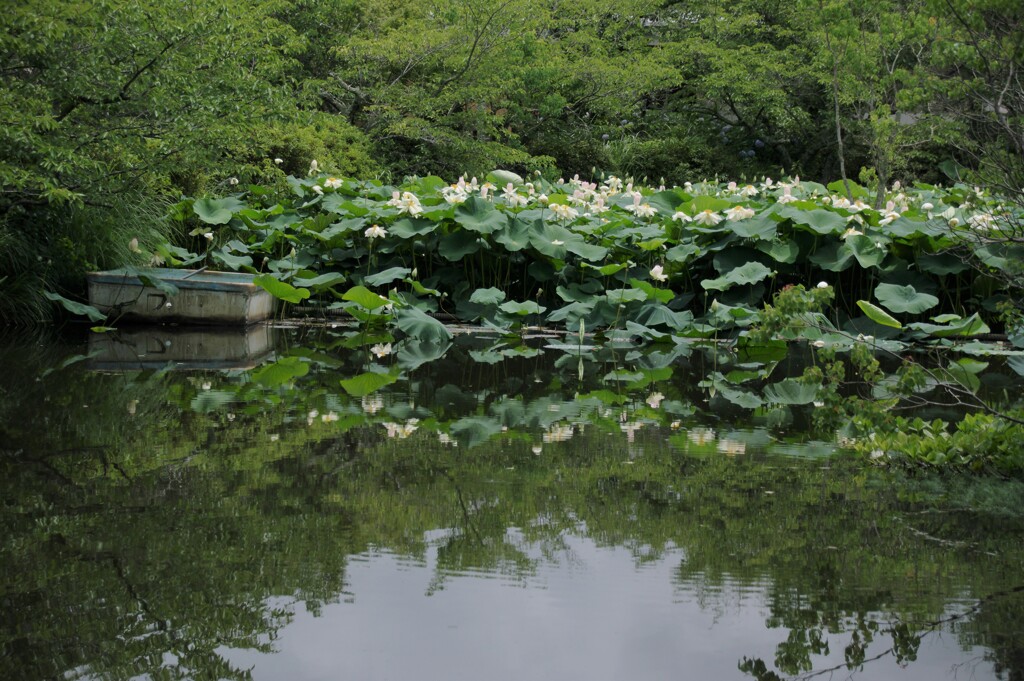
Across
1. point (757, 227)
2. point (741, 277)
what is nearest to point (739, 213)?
point (757, 227)

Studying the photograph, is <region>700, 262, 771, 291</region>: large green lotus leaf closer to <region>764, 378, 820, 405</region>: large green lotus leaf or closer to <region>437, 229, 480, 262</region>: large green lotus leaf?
<region>437, 229, 480, 262</region>: large green lotus leaf

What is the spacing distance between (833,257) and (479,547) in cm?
602

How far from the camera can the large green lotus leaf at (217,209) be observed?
924 centimetres

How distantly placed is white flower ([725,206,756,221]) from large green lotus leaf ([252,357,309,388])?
353cm

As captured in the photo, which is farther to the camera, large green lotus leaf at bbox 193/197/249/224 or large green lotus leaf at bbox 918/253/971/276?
large green lotus leaf at bbox 193/197/249/224

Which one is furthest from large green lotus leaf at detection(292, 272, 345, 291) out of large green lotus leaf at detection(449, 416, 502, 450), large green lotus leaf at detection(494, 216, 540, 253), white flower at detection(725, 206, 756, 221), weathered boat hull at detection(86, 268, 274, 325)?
large green lotus leaf at detection(449, 416, 502, 450)

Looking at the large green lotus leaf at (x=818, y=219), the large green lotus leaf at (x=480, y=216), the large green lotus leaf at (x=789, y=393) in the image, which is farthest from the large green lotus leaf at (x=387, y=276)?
the large green lotus leaf at (x=789, y=393)

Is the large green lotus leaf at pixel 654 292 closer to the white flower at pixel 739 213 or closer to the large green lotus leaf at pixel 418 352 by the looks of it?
the white flower at pixel 739 213

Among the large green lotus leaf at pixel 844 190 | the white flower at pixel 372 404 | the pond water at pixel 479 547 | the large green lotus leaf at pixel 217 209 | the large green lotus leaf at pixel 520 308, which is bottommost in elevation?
the large green lotus leaf at pixel 844 190

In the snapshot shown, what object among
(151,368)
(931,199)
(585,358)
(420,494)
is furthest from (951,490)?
(931,199)

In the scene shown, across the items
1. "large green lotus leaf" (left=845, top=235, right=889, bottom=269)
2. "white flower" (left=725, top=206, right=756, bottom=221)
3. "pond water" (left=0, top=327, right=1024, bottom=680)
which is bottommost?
"large green lotus leaf" (left=845, top=235, right=889, bottom=269)

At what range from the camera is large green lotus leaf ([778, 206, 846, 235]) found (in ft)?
26.0

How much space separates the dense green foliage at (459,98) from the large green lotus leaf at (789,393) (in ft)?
4.13

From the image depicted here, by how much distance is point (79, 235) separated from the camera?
7.95m
